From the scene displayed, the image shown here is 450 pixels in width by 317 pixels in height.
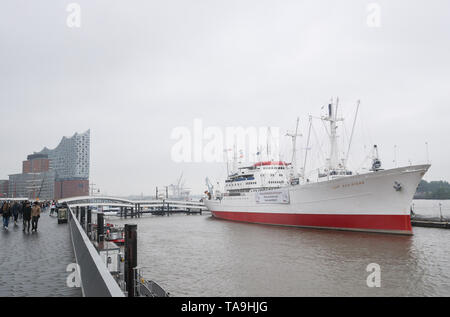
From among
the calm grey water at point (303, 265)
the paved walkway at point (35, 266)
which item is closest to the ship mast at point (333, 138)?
the calm grey water at point (303, 265)

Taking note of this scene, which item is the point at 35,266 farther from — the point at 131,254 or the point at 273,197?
the point at 273,197

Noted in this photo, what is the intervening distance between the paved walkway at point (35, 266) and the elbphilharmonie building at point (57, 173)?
252 feet

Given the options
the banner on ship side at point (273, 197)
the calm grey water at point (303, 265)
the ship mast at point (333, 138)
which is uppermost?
A: the ship mast at point (333, 138)

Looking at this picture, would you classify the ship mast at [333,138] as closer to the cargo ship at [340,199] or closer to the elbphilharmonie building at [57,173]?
the cargo ship at [340,199]

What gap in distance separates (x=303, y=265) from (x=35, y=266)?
1243 centimetres

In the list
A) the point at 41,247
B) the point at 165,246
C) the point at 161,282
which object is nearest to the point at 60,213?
the point at 165,246

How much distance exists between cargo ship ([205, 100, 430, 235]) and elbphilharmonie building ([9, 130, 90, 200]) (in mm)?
68094

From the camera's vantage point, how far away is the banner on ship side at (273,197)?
1344 inches

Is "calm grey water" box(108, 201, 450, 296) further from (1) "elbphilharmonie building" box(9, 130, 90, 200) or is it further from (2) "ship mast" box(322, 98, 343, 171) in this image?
(1) "elbphilharmonie building" box(9, 130, 90, 200)

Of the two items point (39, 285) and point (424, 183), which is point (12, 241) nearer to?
point (39, 285)

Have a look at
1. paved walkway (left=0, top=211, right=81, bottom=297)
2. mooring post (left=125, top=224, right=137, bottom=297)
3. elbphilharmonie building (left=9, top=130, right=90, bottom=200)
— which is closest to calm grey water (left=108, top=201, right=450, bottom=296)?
mooring post (left=125, top=224, right=137, bottom=297)

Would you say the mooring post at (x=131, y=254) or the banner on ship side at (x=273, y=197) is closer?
the mooring post at (x=131, y=254)
